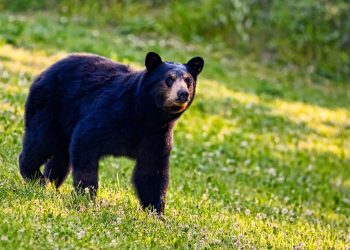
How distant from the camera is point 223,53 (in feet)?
69.5

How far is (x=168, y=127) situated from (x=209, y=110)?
6.99 metres

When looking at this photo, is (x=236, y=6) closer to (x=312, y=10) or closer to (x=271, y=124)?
(x=312, y=10)

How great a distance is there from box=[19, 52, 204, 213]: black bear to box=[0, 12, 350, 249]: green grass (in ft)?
1.00

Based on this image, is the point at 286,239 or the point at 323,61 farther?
the point at 323,61

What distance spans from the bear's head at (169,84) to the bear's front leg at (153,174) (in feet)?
1.40

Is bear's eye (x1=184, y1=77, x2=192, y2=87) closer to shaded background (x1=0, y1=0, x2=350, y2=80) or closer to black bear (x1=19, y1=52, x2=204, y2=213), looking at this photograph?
black bear (x1=19, y1=52, x2=204, y2=213)

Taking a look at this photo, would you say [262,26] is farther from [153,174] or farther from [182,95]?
[182,95]

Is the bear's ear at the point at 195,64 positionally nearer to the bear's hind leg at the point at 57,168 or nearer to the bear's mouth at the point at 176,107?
the bear's mouth at the point at 176,107

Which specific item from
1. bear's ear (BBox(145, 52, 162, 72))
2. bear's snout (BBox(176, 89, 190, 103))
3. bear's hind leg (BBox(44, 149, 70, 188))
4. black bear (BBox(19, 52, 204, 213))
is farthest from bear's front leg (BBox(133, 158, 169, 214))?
bear's hind leg (BBox(44, 149, 70, 188))

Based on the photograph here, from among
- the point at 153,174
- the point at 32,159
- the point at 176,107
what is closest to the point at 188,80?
the point at 176,107

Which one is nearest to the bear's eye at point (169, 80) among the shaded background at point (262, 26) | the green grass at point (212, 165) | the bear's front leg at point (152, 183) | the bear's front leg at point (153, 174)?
the bear's front leg at point (153, 174)

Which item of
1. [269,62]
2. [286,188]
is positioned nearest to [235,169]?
[286,188]

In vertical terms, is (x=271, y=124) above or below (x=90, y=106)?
below

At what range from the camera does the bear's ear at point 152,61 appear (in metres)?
7.21
